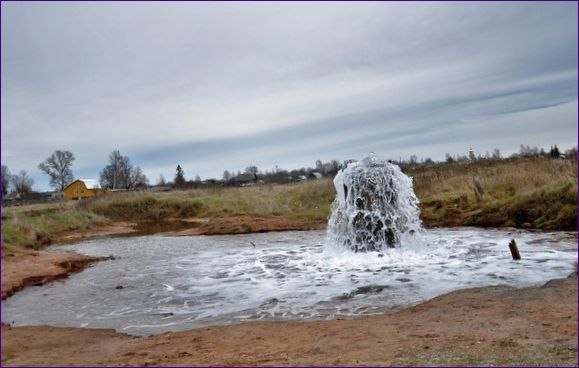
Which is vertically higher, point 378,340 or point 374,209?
point 374,209

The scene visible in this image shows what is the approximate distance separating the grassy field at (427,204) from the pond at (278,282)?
2.03 m

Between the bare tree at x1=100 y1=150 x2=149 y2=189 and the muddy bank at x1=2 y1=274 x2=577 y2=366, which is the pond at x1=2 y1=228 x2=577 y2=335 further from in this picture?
the bare tree at x1=100 y1=150 x2=149 y2=189

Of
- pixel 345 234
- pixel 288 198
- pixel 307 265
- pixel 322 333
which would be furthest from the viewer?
pixel 288 198

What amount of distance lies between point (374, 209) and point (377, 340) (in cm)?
832

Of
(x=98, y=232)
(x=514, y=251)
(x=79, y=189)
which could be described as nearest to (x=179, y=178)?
(x=79, y=189)

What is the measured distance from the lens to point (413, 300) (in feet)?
27.5

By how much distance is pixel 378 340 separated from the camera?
5824 millimetres

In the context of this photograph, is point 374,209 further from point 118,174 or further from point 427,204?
point 118,174

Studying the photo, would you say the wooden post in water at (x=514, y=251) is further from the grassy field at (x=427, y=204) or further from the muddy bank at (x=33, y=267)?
the muddy bank at (x=33, y=267)

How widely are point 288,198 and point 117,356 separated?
29812 millimetres

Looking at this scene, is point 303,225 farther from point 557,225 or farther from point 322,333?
point 322,333

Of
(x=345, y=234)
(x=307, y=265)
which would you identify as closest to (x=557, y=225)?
(x=345, y=234)

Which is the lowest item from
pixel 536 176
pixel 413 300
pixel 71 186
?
pixel 413 300

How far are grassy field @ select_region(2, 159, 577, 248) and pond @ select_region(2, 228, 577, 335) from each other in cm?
203
